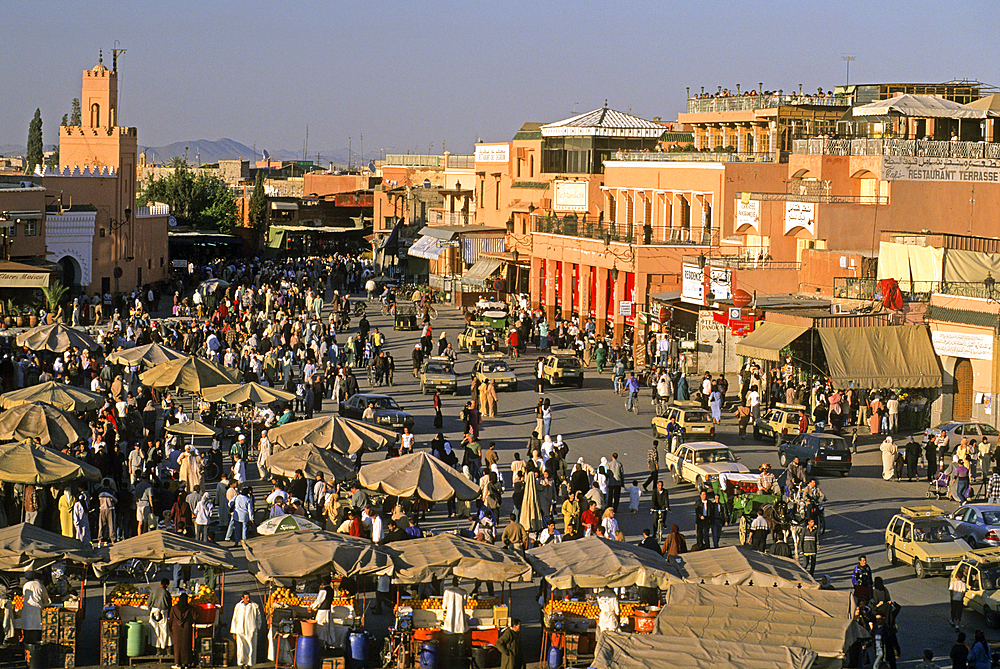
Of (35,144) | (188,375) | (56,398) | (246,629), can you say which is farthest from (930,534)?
(35,144)

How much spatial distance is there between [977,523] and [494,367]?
1848 cm

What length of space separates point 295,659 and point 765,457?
52.5 ft

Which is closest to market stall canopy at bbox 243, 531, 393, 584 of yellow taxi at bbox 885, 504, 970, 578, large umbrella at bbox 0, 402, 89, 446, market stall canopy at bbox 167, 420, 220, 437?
yellow taxi at bbox 885, 504, 970, 578

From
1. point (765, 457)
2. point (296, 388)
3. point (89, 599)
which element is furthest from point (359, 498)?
point (296, 388)

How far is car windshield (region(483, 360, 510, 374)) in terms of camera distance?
3863 cm

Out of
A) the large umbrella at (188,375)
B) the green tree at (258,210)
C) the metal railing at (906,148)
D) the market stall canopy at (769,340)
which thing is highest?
the metal railing at (906,148)

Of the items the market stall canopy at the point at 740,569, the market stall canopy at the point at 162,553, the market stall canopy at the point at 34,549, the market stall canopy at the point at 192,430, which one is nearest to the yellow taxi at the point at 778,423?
the market stall canopy at the point at 192,430

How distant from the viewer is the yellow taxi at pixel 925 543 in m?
20.7

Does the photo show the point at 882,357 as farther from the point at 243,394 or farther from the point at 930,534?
the point at 243,394

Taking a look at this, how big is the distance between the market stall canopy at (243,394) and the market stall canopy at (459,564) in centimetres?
1240

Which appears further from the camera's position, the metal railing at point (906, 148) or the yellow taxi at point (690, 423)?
the metal railing at point (906, 148)

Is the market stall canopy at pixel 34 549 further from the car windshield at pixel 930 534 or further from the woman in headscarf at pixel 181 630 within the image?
the car windshield at pixel 930 534

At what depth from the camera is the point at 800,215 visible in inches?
1673

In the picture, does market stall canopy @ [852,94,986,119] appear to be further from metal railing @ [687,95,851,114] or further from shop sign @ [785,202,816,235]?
metal railing @ [687,95,851,114]
